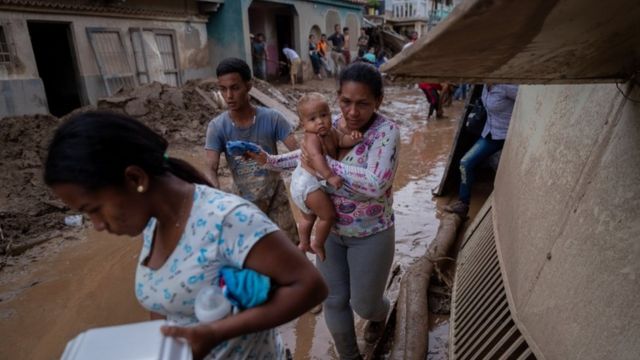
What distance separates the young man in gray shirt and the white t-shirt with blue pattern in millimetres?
1588

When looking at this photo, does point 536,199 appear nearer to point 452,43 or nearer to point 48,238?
point 452,43

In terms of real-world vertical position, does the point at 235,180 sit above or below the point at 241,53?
below

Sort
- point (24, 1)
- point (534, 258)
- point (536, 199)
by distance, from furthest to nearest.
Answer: point (24, 1)
point (536, 199)
point (534, 258)

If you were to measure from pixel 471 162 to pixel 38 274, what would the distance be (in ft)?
15.0

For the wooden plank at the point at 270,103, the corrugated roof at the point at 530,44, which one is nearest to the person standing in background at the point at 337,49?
the wooden plank at the point at 270,103

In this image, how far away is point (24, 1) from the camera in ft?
27.0

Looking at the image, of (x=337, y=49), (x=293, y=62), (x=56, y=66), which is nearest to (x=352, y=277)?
(x=56, y=66)

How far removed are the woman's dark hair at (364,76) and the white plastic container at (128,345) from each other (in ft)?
4.44

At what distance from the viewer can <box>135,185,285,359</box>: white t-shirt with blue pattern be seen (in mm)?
1131

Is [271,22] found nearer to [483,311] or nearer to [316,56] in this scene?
[316,56]

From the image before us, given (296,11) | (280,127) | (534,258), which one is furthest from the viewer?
(296,11)

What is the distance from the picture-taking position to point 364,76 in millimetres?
1907

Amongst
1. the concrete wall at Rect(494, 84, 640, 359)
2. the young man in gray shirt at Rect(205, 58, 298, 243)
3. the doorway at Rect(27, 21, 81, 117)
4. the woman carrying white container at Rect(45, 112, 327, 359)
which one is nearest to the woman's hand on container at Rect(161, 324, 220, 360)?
the woman carrying white container at Rect(45, 112, 327, 359)

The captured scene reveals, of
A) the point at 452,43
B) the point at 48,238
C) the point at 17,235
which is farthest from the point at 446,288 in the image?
the point at 17,235
